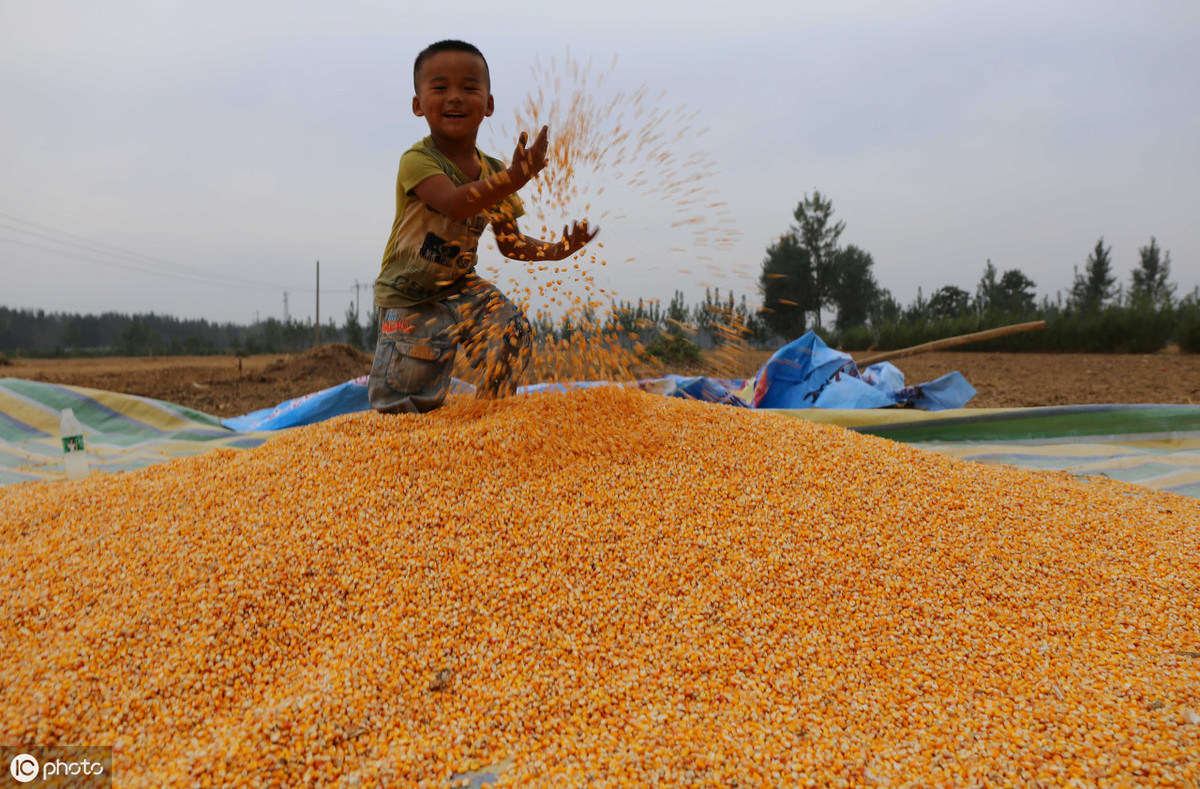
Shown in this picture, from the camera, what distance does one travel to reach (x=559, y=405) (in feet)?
8.04

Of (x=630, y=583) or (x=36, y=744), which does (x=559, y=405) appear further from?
(x=36, y=744)

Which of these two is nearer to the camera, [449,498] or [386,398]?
[449,498]

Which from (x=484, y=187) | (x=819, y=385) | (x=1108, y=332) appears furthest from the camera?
(x=1108, y=332)

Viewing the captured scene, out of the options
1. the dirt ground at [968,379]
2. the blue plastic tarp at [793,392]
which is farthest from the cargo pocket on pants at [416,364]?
the dirt ground at [968,379]

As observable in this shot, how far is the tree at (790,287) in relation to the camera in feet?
60.0

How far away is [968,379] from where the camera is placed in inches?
284

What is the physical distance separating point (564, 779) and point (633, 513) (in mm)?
851

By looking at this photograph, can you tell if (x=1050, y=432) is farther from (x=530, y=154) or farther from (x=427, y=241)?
(x=427, y=241)

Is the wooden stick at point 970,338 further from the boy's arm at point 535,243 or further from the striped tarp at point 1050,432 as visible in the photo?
the boy's arm at point 535,243

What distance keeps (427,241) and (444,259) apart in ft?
0.32

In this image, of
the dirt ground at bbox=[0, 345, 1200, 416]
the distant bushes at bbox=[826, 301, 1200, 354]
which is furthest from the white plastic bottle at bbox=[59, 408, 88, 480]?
the distant bushes at bbox=[826, 301, 1200, 354]

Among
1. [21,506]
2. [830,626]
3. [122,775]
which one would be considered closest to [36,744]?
[122,775]

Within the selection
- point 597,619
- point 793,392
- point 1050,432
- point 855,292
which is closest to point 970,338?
point 1050,432

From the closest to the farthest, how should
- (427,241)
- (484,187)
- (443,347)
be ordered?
(484,187) < (427,241) < (443,347)
